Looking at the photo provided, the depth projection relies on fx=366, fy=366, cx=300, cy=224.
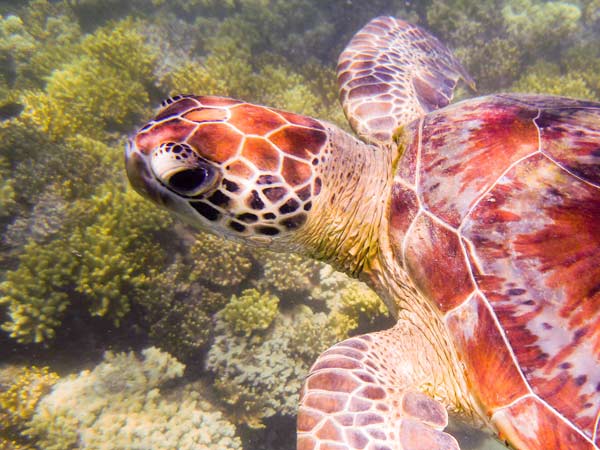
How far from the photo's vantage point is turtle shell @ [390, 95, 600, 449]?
1283mm

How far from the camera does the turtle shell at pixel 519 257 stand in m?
1.28

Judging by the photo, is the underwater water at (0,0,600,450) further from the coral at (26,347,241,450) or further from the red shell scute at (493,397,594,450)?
the red shell scute at (493,397,594,450)

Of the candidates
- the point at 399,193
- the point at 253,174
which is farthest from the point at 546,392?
the point at 253,174

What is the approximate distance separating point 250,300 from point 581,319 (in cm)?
221

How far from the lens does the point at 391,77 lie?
9.43ft

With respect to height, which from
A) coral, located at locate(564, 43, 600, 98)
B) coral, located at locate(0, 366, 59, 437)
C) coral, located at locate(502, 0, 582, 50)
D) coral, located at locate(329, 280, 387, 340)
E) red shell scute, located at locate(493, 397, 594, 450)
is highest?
coral, located at locate(502, 0, 582, 50)

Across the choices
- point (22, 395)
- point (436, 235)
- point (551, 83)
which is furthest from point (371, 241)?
point (551, 83)

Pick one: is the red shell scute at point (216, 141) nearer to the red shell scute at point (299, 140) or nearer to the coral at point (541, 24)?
the red shell scute at point (299, 140)

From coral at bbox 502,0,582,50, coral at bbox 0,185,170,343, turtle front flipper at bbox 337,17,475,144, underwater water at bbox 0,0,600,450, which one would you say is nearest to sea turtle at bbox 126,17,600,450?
turtle front flipper at bbox 337,17,475,144

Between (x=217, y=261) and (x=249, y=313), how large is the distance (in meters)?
0.51

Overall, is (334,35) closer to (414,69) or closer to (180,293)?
(414,69)

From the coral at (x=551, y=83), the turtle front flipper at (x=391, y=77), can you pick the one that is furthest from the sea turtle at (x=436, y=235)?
the coral at (x=551, y=83)

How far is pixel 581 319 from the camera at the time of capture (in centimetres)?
130

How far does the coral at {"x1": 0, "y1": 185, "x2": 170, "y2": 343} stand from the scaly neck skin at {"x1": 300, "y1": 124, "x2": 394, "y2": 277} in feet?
5.70
